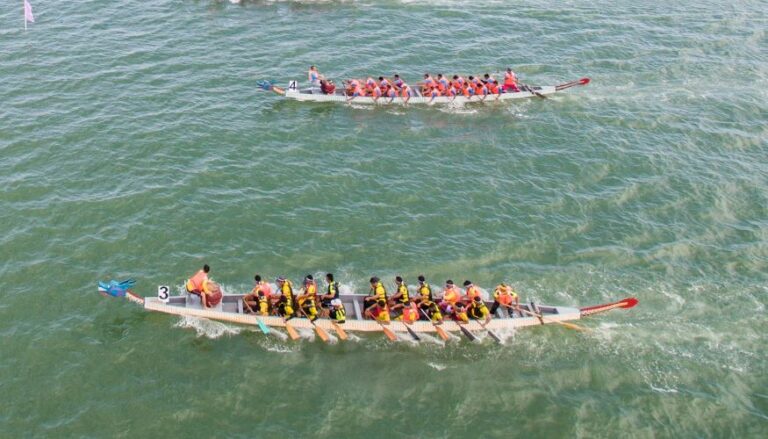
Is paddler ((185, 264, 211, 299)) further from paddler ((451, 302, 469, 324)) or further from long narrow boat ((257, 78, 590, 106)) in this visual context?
long narrow boat ((257, 78, 590, 106))

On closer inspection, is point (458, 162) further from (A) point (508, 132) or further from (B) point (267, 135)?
(B) point (267, 135)

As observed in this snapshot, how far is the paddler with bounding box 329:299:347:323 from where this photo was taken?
28547 millimetres

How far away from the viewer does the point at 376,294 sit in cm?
2934

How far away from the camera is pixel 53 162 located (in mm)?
39469

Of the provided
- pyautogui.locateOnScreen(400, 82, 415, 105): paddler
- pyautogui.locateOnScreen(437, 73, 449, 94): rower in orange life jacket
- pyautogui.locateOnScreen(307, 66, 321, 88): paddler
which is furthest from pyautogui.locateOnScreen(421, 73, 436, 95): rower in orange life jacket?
pyautogui.locateOnScreen(307, 66, 321, 88): paddler

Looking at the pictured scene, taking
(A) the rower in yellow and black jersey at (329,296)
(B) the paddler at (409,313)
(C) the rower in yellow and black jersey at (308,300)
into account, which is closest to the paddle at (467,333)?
(B) the paddler at (409,313)

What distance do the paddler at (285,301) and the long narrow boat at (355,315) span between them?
0.31 meters

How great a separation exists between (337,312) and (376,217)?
363 inches

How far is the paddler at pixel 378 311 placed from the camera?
1144 inches

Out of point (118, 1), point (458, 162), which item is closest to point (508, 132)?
point (458, 162)

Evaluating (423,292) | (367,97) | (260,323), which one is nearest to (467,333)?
(423,292)

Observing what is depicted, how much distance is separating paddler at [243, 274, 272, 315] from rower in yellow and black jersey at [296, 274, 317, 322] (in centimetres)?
155

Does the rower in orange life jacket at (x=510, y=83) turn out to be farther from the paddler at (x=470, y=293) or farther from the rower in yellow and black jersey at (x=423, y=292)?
the rower in yellow and black jersey at (x=423, y=292)

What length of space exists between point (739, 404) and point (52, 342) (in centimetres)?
3224
